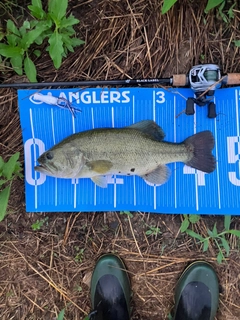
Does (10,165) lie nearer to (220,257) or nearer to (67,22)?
(67,22)

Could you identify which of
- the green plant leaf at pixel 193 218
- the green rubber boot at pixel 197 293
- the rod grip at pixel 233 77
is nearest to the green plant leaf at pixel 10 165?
the green plant leaf at pixel 193 218

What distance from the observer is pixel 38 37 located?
3.28 metres

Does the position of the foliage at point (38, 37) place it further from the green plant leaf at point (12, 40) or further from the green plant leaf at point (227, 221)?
the green plant leaf at point (227, 221)

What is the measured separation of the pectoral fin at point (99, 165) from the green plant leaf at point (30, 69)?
3.56 feet

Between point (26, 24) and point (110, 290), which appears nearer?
point (26, 24)

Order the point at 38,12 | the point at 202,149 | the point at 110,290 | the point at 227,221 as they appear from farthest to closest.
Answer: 1. the point at 110,290
2. the point at 227,221
3. the point at 202,149
4. the point at 38,12

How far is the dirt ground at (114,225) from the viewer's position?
337cm

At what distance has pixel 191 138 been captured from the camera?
10.7 feet

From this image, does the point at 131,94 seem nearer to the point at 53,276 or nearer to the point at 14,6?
the point at 14,6

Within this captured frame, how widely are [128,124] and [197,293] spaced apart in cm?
194

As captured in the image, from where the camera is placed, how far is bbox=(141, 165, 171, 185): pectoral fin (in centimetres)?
331

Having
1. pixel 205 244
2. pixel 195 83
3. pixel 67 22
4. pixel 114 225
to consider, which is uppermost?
pixel 67 22

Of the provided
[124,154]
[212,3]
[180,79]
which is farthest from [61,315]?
[212,3]

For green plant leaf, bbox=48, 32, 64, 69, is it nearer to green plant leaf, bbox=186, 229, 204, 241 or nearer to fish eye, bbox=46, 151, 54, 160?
A: fish eye, bbox=46, 151, 54, 160
